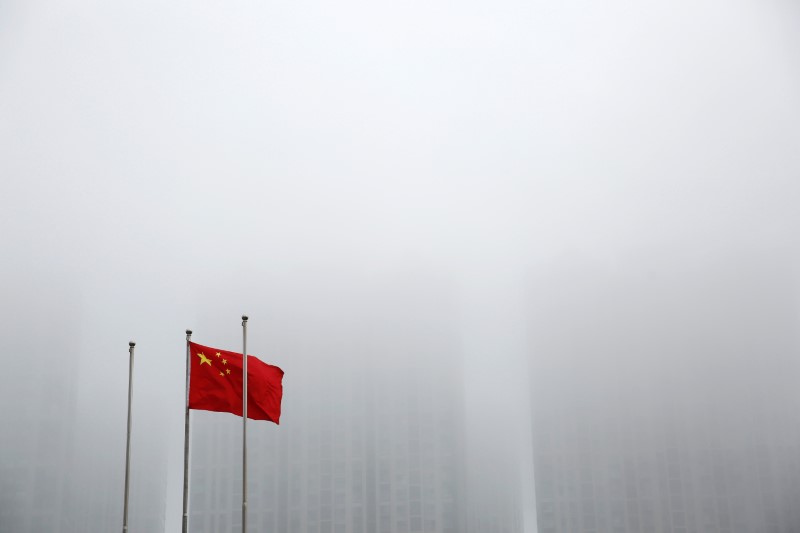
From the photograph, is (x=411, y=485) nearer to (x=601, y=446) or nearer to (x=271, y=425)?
(x=271, y=425)

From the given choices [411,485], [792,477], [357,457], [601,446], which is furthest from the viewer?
[601,446]

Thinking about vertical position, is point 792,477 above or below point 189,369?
below

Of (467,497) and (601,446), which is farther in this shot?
(601,446)

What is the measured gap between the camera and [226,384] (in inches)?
675

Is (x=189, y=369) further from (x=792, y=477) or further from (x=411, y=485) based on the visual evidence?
(x=792, y=477)

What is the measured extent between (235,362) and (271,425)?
Result: 43949 millimetres

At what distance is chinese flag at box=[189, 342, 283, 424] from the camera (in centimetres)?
1688

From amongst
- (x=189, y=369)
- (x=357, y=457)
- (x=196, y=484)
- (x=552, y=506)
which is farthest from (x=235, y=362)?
(x=357, y=457)

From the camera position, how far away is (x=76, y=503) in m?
46.6

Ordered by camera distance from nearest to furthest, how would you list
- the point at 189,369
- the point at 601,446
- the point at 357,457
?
1. the point at 189,369
2. the point at 357,457
3. the point at 601,446

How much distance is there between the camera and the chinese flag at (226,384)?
16875 mm

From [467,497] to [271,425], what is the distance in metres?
15.7

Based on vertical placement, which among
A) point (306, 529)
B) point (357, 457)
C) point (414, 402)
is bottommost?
point (306, 529)

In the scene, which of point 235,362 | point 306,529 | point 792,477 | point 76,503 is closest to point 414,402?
point 306,529
